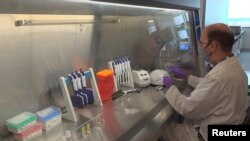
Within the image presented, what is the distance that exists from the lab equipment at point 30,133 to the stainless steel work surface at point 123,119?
3 cm

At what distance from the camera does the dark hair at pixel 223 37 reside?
54.9 inches

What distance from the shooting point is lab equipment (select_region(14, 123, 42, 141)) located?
99 cm

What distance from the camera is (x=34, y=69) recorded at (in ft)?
3.97

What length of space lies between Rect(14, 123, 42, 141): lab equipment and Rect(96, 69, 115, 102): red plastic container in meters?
0.50

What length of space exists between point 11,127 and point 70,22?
0.67 metres

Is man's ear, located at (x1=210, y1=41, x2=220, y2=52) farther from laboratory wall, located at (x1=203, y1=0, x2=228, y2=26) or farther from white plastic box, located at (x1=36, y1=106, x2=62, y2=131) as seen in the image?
laboratory wall, located at (x1=203, y1=0, x2=228, y2=26)

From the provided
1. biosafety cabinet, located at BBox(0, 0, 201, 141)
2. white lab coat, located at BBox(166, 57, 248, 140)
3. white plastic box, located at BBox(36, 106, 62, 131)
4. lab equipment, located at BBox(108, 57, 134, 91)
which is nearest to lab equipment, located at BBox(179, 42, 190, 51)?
biosafety cabinet, located at BBox(0, 0, 201, 141)

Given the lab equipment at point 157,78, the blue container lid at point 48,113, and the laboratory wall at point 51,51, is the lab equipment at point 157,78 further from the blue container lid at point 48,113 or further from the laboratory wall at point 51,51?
the blue container lid at point 48,113

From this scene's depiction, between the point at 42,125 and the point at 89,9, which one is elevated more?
the point at 89,9

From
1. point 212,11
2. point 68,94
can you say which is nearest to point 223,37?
point 68,94

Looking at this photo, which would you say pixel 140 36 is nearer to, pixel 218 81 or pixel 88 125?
pixel 218 81

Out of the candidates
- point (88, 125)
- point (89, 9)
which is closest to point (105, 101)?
point (88, 125)

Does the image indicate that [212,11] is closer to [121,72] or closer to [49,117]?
[121,72]

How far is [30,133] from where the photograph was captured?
1.03m
